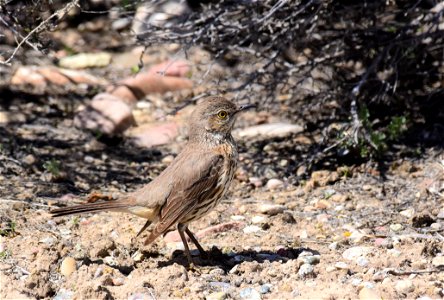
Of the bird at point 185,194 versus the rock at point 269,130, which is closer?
the bird at point 185,194

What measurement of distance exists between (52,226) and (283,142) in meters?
3.36

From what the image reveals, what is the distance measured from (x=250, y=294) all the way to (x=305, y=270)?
0.54 meters

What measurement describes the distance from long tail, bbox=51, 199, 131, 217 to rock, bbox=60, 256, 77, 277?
38 cm

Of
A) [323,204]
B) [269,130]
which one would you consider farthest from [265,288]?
[269,130]

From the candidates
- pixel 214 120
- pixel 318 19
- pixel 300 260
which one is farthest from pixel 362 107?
pixel 300 260

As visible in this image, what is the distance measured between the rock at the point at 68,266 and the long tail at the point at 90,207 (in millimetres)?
379

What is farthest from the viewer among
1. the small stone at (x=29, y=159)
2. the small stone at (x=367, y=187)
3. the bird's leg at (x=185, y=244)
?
the small stone at (x=29, y=159)

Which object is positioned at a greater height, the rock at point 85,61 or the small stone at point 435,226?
the small stone at point 435,226

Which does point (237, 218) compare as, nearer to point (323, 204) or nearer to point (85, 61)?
point (323, 204)

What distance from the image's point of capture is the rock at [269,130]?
9.86 metres

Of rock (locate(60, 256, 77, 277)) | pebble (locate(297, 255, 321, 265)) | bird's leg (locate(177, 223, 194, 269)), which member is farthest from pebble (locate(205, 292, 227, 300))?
rock (locate(60, 256, 77, 277))

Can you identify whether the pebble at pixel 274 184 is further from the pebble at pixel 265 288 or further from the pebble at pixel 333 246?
the pebble at pixel 265 288

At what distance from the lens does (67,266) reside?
6395 millimetres

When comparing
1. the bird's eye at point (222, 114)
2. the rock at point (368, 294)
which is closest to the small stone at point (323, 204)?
the bird's eye at point (222, 114)
